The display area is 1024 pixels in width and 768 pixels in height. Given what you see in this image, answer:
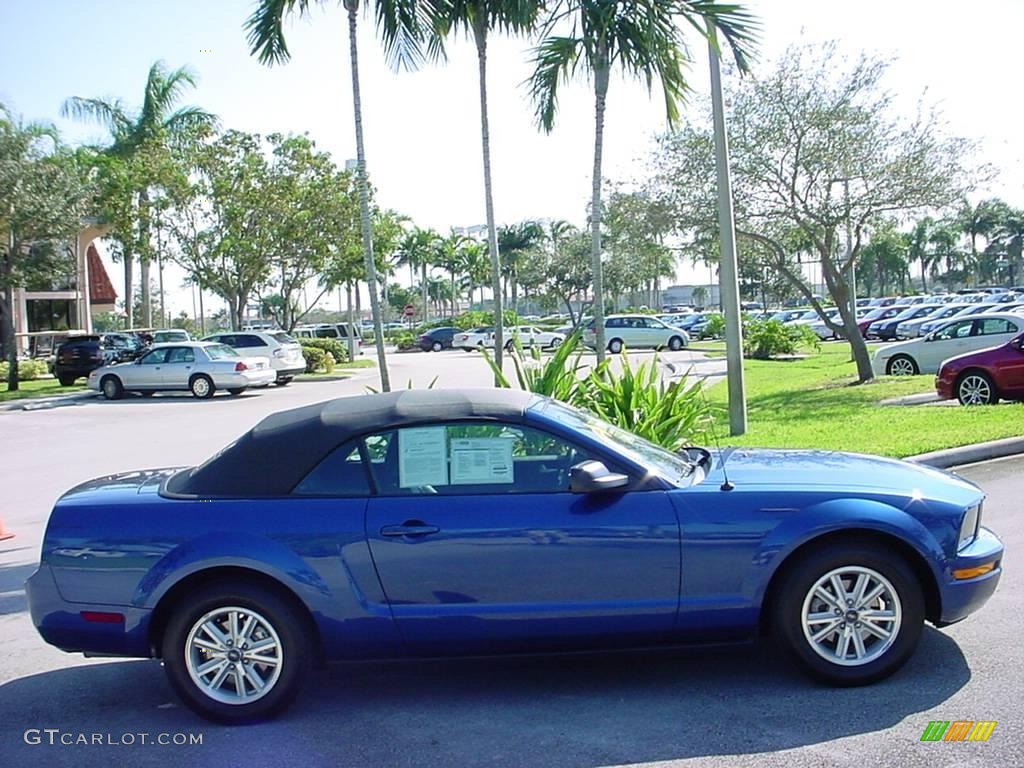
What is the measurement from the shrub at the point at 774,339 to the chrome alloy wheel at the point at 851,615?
28.3 meters

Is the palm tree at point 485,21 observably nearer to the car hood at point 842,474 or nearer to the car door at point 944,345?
the car hood at point 842,474

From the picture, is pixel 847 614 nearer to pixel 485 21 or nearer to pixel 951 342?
pixel 485 21

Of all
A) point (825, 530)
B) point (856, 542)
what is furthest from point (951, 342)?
point (825, 530)

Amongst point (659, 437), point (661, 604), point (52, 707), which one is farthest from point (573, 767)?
point (659, 437)

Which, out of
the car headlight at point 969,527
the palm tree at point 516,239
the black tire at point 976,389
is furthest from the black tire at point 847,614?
the palm tree at point 516,239

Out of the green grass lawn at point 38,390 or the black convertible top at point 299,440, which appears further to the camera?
the green grass lawn at point 38,390

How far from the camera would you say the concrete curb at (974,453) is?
411 inches

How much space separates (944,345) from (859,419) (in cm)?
816

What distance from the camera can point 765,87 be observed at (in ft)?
60.0

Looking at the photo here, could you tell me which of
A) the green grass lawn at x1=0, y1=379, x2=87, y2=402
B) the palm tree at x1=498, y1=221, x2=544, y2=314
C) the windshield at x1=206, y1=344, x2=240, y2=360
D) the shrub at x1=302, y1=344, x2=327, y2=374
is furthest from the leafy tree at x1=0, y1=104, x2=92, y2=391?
the palm tree at x1=498, y1=221, x2=544, y2=314

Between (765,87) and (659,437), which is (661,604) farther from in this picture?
(765,87)

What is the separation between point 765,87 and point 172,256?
21.6 meters

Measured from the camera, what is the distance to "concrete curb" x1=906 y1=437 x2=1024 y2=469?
10.4 m

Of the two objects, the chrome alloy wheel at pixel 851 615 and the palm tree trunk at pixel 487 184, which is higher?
the palm tree trunk at pixel 487 184
